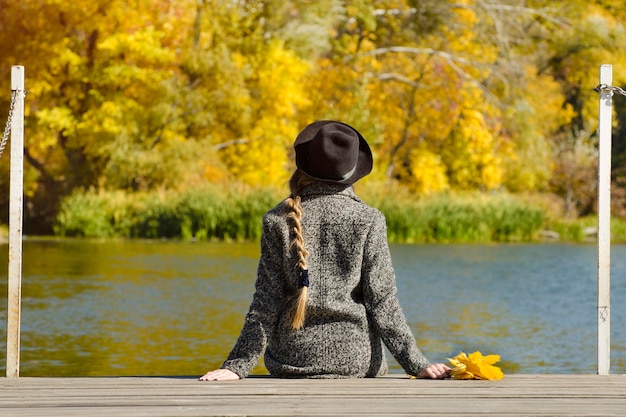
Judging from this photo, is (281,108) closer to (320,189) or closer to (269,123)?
(269,123)

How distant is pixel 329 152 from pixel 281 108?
2213 cm

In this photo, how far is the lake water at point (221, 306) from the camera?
30.2 feet

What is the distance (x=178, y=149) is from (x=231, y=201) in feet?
8.32

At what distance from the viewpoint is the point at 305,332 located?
4227 millimetres

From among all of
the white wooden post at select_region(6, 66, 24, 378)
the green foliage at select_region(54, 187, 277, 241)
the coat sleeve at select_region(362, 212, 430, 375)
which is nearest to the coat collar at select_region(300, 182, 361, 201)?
the coat sleeve at select_region(362, 212, 430, 375)

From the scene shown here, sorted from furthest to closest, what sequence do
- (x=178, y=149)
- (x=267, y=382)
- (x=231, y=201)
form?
(x=178, y=149)
(x=231, y=201)
(x=267, y=382)

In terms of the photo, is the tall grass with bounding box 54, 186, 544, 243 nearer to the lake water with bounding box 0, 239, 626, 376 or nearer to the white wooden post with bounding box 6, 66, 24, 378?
the lake water with bounding box 0, 239, 626, 376

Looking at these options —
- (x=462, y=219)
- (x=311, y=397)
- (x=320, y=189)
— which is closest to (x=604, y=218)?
(x=320, y=189)

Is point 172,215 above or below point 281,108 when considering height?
below

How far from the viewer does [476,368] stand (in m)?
4.27

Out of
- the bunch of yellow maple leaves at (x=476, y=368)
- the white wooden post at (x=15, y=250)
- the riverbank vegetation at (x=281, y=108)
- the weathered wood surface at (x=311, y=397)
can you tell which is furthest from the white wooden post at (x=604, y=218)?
the riverbank vegetation at (x=281, y=108)

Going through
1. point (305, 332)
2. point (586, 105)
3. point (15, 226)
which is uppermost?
point (586, 105)

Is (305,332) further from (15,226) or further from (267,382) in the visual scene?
(15,226)

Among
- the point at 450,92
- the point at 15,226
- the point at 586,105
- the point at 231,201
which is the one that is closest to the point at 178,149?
the point at 231,201
